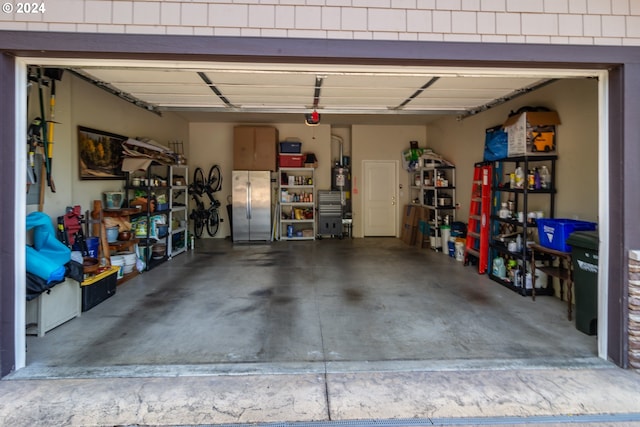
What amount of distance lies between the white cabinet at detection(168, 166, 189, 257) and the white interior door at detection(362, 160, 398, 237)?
172 inches

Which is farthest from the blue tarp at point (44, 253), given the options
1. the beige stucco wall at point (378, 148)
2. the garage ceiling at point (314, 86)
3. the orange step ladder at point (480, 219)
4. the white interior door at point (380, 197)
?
the white interior door at point (380, 197)

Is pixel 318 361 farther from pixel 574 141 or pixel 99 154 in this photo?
pixel 99 154

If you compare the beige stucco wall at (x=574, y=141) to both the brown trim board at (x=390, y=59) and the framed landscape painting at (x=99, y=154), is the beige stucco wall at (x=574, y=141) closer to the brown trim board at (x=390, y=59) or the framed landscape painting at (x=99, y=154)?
the brown trim board at (x=390, y=59)

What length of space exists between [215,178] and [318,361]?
24.0 feet

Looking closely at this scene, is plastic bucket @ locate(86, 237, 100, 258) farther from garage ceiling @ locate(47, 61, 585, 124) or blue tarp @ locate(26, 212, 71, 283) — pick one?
garage ceiling @ locate(47, 61, 585, 124)

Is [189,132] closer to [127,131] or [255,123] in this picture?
[255,123]

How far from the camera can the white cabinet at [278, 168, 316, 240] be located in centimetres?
907

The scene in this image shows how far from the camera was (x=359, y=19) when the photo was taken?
261 cm

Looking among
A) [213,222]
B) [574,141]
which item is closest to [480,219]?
[574,141]

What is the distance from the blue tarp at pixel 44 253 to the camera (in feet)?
9.92

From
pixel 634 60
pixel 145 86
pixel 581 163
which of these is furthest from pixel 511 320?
pixel 145 86

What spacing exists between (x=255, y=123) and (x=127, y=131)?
12.4ft

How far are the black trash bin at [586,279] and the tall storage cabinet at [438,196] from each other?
12.8 ft

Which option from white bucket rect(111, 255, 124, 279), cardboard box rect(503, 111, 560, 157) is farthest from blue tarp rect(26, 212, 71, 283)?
cardboard box rect(503, 111, 560, 157)
